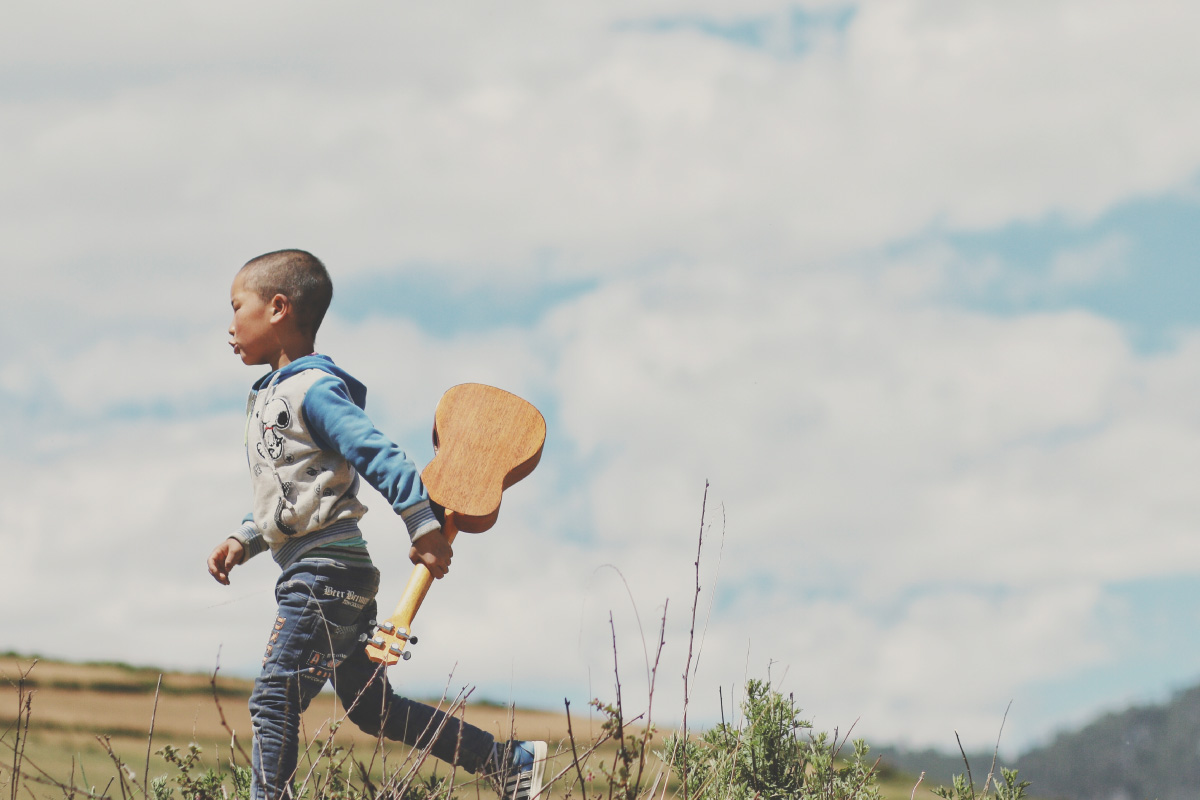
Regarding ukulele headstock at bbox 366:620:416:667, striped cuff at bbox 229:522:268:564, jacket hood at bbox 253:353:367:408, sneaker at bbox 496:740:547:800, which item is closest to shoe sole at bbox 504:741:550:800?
sneaker at bbox 496:740:547:800

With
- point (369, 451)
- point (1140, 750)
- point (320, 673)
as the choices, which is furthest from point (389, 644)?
point (1140, 750)

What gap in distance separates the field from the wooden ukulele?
600 millimetres

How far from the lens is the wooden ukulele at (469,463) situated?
340cm

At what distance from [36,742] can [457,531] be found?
9.48 ft

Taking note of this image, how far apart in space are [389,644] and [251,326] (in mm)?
1150

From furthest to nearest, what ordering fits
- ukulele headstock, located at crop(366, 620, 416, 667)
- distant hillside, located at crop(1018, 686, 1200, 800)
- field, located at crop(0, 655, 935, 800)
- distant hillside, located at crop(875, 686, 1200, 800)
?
1. distant hillside, located at crop(1018, 686, 1200, 800)
2. distant hillside, located at crop(875, 686, 1200, 800)
3. field, located at crop(0, 655, 935, 800)
4. ukulele headstock, located at crop(366, 620, 416, 667)

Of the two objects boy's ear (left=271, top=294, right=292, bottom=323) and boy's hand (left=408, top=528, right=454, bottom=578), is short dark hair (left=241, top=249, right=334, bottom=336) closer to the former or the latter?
boy's ear (left=271, top=294, right=292, bottom=323)

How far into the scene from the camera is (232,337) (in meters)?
3.79

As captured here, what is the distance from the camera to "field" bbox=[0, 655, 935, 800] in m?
4.45

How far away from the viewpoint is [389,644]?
337 cm

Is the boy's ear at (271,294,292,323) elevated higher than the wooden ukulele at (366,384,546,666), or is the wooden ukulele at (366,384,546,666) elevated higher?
the boy's ear at (271,294,292,323)

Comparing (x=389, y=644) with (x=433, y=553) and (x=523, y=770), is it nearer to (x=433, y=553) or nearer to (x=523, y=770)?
(x=433, y=553)

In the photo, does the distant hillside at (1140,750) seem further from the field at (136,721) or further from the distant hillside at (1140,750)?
the field at (136,721)

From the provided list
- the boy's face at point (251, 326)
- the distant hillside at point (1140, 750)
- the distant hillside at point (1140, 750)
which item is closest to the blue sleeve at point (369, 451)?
the boy's face at point (251, 326)
